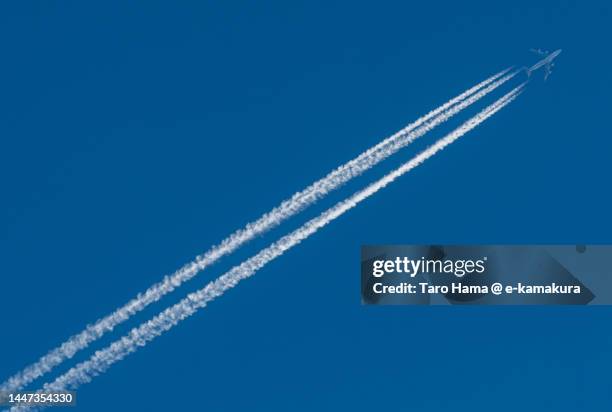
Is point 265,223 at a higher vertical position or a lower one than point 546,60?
lower

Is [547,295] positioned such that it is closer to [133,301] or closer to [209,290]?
[209,290]

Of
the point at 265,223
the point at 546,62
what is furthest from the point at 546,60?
the point at 265,223

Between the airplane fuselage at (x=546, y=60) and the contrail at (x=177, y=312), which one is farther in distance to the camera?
the airplane fuselage at (x=546, y=60)


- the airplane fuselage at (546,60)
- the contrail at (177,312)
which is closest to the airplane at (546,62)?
the airplane fuselage at (546,60)

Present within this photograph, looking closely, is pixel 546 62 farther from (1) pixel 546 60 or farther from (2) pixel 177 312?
(2) pixel 177 312

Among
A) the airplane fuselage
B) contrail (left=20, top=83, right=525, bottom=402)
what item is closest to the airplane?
the airplane fuselage

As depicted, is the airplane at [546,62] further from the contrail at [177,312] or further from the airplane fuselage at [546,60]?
the contrail at [177,312]

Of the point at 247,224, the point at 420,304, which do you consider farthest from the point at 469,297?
the point at 247,224

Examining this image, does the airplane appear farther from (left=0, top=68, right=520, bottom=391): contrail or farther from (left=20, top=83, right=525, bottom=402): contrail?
(left=20, top=83, right=525, bottom=402): contrail
